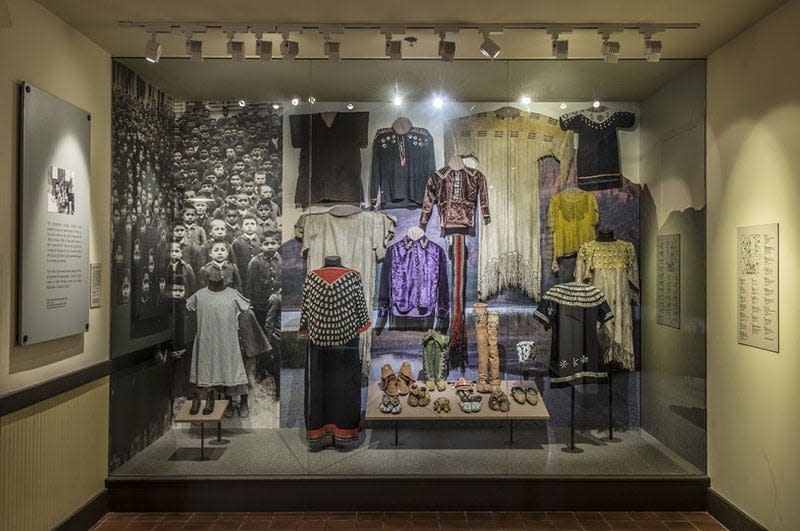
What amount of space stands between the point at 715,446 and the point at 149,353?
3.90 m

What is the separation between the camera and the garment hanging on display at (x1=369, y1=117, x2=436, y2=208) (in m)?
4.29

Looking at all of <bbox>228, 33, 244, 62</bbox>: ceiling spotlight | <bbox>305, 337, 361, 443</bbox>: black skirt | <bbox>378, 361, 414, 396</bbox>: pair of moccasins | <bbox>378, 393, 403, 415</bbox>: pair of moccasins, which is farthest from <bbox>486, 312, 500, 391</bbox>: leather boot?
<bbox>228, 33, 244, 62</bbox>: ceiling spotlight

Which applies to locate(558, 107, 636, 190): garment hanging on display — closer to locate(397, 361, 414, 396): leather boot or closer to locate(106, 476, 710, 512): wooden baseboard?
locate(397, 361, 414, 396): leather boot

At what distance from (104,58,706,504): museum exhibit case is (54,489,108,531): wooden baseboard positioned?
1.29 feet

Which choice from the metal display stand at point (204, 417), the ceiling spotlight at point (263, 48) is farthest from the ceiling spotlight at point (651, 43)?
the metal display stand at point (204, 417)

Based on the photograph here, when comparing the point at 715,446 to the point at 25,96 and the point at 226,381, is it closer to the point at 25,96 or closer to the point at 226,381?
the point at 226,381

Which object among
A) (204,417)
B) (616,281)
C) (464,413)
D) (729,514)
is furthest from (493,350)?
(204,417)

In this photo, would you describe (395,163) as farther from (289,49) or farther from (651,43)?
(651,43)

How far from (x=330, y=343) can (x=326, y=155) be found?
133cm

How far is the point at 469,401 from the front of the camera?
4238mm

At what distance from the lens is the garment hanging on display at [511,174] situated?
4.24 meters

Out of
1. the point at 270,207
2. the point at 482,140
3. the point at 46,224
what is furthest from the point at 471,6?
the point at 46,224

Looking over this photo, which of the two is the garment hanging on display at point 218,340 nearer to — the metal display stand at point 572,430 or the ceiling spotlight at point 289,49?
the ceiling spotlight at point 289,49

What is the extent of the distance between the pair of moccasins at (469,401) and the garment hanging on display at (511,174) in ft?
2.29
